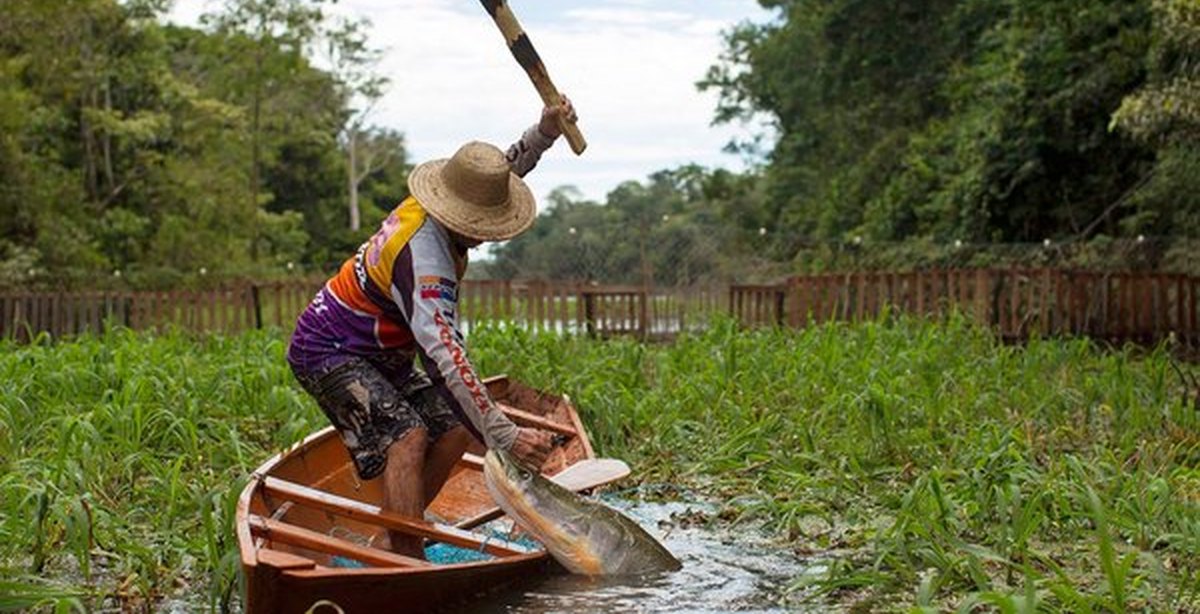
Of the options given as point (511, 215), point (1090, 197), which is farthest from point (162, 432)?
point (1090, 197)

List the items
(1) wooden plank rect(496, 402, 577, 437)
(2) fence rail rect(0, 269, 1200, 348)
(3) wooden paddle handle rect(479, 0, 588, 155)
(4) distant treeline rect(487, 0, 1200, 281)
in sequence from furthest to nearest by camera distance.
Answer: (4) distant treeline rect(487, 0, 1200, 281), (2) fence rail rect(0, 269, 1200, 348), (1) wooden plank rect(496, 402, 577, 437), (3) wooden paddle handle rect(479, 0, 588, 155)

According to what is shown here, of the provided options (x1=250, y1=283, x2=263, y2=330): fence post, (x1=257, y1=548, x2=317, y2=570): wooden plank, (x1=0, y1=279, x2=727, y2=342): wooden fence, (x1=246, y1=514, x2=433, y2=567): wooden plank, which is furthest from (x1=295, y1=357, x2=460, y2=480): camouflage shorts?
(x1=250, y1=283, x2=263, y2=330): fence post

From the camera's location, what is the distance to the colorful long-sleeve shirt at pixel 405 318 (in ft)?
16.9

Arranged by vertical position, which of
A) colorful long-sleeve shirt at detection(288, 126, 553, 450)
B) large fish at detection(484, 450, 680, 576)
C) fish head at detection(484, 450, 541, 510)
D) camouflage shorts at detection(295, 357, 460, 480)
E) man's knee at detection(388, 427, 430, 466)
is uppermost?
colorful long-sleeve shirt at detection(288, 126, 553, 450)

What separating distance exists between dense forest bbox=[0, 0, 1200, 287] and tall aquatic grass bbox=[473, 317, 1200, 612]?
4.63 meters

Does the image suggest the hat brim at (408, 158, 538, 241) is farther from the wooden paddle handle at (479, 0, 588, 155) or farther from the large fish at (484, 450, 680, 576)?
the large fish at (484, 450, 680, 576)

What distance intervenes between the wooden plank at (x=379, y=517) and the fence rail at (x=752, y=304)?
282 inches

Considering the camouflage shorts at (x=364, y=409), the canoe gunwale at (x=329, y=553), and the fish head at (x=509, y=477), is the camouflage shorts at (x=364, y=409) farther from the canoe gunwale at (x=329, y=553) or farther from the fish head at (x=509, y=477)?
the fish head at (x=509, y=477)

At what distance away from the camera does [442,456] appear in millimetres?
5625

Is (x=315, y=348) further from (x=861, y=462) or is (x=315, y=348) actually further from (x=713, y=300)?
(x=713, y=300)

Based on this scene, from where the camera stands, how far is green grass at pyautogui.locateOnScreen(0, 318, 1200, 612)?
5.05 metres

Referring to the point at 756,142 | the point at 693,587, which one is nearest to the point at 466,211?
the point at 693,587

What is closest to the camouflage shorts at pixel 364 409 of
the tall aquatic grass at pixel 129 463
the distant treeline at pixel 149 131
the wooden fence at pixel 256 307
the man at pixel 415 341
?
the man at pixel 415 341

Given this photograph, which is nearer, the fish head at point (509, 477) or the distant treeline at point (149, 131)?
the fish head at point (509, 477)
